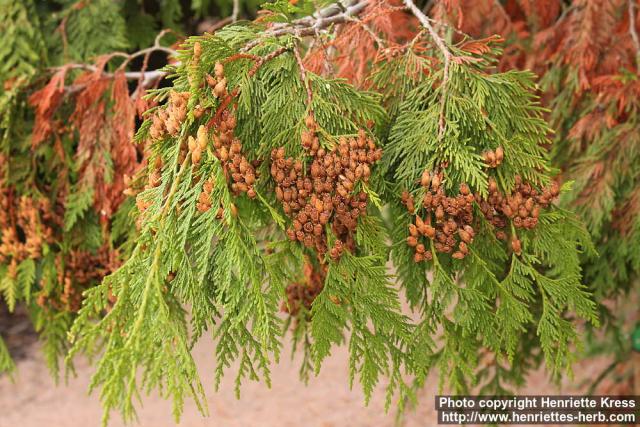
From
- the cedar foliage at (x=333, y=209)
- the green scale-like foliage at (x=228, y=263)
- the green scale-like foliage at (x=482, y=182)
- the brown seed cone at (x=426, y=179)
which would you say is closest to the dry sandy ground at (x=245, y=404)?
the cedar foliage at (x=333, y=209)

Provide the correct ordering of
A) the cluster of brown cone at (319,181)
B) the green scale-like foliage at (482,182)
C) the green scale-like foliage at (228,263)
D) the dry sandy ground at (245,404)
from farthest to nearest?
the dry sandy ground at (245,404) → the green scale-like foliage at (482,182) → the cluster of brown cone at (319,181) → the green scale-like foliage at (228,263)

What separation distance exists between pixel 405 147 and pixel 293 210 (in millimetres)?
316

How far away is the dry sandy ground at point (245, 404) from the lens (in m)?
4.50

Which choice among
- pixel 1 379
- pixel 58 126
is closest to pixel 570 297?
pixel 58 126

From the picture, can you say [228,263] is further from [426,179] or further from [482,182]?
[482,182]

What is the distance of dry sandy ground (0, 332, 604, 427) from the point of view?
4496 mm

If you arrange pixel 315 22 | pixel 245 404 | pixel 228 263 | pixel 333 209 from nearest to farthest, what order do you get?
1. pixel 228 263
2. pixel 333 209
3. pixel 315 22
4. pixel 245 404

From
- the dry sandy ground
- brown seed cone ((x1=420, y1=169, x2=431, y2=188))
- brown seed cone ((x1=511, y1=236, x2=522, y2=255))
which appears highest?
brown seed cone ((x1=420, y1=169, x2=431, y2=188))

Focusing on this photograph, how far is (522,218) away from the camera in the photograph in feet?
4.98

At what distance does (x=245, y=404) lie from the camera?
15.4ft

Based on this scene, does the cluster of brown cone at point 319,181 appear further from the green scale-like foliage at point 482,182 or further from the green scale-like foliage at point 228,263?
the green scale-like foliage at point 482,182

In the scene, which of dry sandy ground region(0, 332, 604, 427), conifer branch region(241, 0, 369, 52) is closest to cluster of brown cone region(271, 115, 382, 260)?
conifer branch region(241, 0, 369, 52)

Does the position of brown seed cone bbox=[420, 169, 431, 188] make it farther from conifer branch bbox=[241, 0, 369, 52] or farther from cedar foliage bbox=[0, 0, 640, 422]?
conifer branch bbox=[241, 0, 369, 52]

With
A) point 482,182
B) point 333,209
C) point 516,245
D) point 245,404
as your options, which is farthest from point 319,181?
point 245,404
